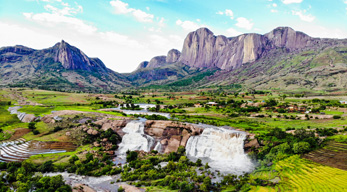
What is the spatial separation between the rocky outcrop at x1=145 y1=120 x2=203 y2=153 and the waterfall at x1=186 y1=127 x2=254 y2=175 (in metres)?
2.56

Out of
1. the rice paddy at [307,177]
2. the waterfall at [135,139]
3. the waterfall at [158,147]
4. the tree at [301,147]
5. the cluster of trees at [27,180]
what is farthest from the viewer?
the waterfall at [135,139]

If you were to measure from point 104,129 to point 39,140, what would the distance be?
23152mm

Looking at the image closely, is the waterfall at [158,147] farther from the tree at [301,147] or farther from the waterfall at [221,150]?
the tree at [301,147]

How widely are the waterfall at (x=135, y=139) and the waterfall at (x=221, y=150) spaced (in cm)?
1586

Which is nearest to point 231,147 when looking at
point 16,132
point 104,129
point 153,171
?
point 153,171

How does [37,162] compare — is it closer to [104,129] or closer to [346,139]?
[104,129]

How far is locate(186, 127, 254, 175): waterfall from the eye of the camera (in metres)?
56.9

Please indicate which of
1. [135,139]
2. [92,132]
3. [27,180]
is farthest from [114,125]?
[27,180]

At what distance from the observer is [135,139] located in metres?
78.7

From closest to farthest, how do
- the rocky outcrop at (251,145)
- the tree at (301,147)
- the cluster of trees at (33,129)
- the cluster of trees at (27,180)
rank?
the cluster of trees at (27,180)
the tree at (301,147)
the rocky outcrop at (251,145)
the cluster of trees at (33,129)

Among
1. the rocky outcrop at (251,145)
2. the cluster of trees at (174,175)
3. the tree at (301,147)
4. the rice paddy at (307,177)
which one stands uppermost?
the tree at (301,147)

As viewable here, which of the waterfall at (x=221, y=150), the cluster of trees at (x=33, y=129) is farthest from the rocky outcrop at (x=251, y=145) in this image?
the cluster of trees at (x=33, y=129)

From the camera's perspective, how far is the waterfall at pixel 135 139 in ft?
244

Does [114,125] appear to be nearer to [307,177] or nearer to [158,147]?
[158,147]
